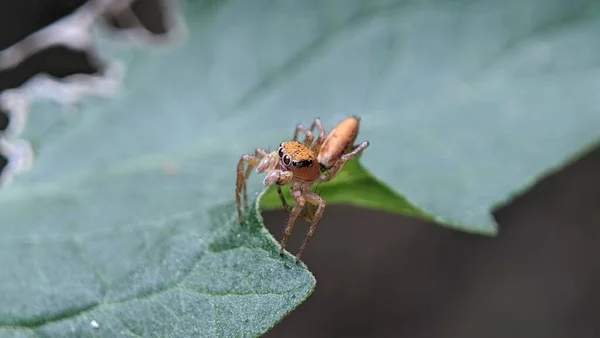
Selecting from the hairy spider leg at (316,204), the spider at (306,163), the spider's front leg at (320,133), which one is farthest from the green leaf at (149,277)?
the spider's front leg at (320,133)

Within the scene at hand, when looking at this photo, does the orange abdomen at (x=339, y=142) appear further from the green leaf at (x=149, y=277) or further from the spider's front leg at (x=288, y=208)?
the green leaf at (x=149, y=277)

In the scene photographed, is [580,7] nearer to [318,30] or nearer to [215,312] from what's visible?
[318,30]

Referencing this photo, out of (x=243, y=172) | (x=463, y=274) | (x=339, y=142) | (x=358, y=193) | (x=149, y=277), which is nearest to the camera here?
(x=149, y=277)

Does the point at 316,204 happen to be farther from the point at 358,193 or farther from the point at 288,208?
the point at 358,193

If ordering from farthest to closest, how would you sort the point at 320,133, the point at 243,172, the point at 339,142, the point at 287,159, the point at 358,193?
1. the point at 320,133
2. the point at 339,142
3. the point at 287,159
4. the point at 243,172
5. the point at 358,193

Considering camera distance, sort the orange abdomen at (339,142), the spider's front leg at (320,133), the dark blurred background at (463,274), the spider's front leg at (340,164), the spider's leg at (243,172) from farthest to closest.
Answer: the dark blurred background at (463,274), the spider's front leg at (320,133), the orange abdomen at (339,142), the spider's front leg at (340,164), the spider's leg at (243,172)

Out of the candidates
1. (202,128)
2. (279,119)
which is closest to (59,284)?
(202,128)

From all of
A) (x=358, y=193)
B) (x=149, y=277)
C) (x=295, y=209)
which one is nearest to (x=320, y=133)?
(x=295, y=209)
